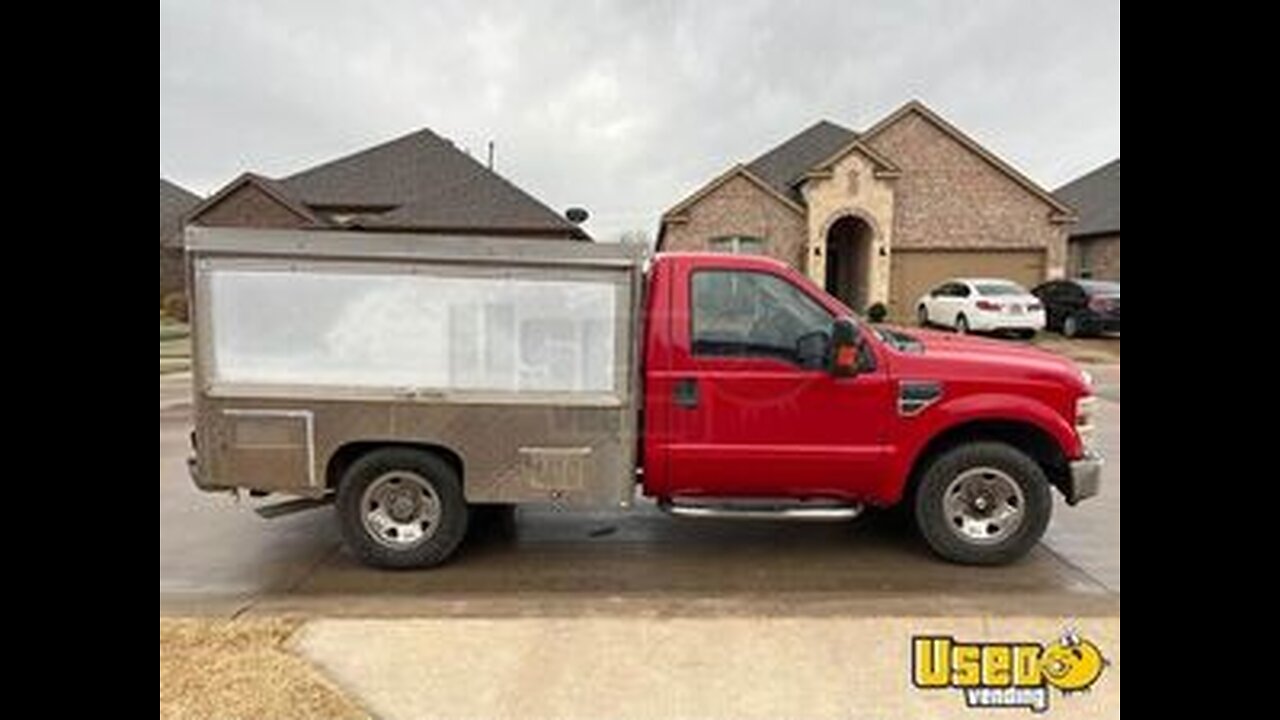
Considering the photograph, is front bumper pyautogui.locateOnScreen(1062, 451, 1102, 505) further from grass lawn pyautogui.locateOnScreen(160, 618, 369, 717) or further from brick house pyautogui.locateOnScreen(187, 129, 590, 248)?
brick house pyautogui.locateOnScreen(187, 129, 590, 248)

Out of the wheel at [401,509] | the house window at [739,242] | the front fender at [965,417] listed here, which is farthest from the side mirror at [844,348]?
the house window at [739,242]

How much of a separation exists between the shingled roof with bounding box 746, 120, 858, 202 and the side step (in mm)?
25855

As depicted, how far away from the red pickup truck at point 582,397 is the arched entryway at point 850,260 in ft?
76.1

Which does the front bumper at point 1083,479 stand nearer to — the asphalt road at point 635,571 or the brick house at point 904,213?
the asphalt road at point 635,571

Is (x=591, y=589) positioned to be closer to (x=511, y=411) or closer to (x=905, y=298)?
(x=511, y=411)

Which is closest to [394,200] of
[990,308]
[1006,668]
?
[990,308]

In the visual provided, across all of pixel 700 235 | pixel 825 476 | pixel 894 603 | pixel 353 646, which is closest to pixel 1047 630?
pixel 894 603

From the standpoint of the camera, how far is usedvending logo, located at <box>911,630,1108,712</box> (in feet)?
12.0

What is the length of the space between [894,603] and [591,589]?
1.84 meters

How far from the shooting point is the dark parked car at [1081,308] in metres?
21.6

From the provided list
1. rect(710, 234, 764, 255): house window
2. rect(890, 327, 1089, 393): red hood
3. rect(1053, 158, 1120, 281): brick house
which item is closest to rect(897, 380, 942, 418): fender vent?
rect(890, 327, 1089, 393): red hood

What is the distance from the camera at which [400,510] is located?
532 cm

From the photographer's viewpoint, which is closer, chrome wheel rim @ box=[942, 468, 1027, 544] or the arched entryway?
chrome wheel rim @ box=[942, 468, 1027, 544]

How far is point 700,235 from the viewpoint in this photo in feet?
89.4
